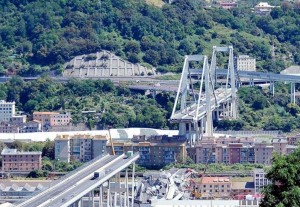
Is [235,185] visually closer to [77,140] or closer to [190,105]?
[77,140]

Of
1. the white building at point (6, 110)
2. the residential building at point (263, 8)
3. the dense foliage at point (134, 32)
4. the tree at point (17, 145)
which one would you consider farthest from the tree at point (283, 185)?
the residential building at point (263, 8)

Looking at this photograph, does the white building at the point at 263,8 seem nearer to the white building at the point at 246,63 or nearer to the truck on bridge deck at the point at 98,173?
the white building at the point at 246,63

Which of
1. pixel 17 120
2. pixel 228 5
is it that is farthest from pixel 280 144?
pixel 228 5

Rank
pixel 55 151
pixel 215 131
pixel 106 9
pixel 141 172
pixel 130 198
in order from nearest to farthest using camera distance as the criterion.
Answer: pixel 130 198, pixel 141 172, pixel 55 151, pixel 215 131, pixel 106 9

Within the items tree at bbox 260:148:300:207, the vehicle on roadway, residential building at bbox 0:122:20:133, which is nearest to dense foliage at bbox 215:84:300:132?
residential building at bbox 0:122:20:133

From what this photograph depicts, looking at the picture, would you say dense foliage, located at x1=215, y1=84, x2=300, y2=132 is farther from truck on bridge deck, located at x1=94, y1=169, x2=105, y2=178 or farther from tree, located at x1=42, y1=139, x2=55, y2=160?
truck on bridge deck, located at x1=94, y1=169, x2=105, y2=178

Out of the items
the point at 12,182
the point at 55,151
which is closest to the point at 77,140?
the point at 55,151
